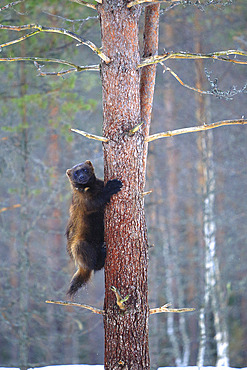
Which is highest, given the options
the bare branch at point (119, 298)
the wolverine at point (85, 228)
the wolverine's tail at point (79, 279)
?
the wolverine at point (85, 228)

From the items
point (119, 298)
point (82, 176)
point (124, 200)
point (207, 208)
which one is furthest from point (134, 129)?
point (207, 208)

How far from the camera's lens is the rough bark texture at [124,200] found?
183 inches

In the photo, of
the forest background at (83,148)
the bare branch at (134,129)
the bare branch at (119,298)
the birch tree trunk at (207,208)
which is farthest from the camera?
the birch tree trunk at (207,208)

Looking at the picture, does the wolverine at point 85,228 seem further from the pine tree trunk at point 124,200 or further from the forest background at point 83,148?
the forest background at point 83,148

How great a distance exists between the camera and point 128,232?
184 inches

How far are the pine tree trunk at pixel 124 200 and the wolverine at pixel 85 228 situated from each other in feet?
3.15

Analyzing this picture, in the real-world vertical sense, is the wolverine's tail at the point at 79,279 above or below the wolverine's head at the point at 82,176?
below

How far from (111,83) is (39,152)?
1152 centimetres

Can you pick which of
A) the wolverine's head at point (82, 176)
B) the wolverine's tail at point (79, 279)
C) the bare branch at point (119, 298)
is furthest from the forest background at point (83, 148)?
the bare branch at point (119, 298)

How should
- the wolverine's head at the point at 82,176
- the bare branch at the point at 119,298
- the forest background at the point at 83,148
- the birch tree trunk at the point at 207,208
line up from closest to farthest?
1. the bare branch at the point at 119,298
2. the wolverine's head at the point at 82,176
3. the forest background at the point at 83,148
4. the birch tree trunk at the point at 207,208

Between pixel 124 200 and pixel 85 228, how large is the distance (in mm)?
1449

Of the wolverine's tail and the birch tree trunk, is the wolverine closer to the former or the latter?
the wolverine's tail

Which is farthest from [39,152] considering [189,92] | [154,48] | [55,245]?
[154,48]

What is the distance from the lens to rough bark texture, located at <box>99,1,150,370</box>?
464 centimetres
